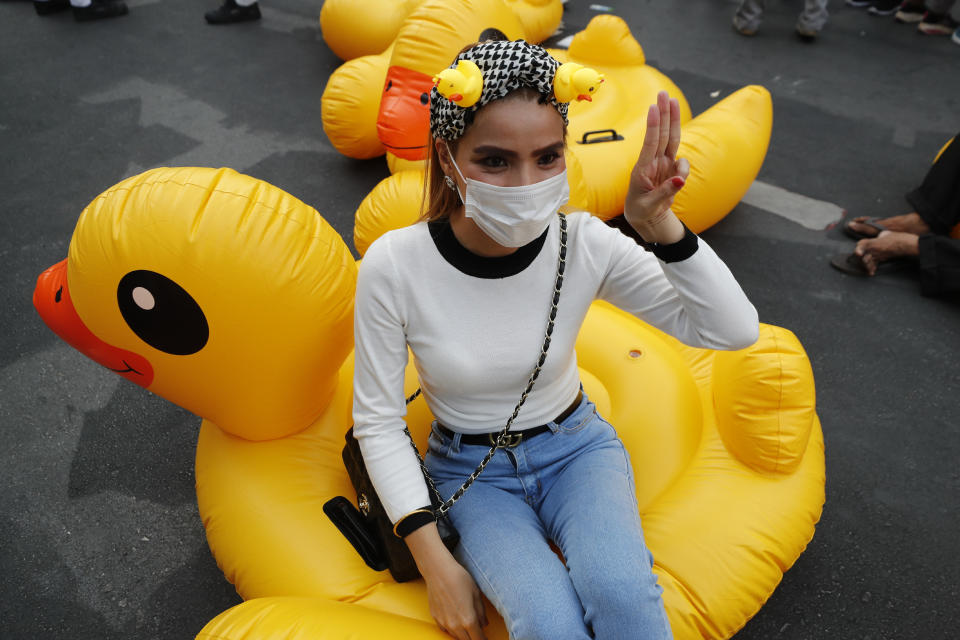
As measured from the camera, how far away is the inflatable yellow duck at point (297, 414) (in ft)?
5.09

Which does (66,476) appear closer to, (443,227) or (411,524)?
(411,524)

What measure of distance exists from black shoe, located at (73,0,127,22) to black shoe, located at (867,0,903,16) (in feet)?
23.2

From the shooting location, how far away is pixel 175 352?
163 centimetres

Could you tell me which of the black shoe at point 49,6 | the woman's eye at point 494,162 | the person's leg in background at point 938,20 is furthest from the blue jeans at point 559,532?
the black shoe at point 49,6

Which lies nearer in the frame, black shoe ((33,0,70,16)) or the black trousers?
the black trousers

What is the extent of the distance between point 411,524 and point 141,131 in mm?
4230

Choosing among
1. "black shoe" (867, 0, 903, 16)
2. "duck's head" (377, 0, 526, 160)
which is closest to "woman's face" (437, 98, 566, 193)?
"duck's head" (377, 0, 526, 160)

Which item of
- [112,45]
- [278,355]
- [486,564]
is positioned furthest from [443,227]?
[112,45]

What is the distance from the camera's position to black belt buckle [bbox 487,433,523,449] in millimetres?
1503

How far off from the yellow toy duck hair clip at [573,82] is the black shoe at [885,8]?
6.58m

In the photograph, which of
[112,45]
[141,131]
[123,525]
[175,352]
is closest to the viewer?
[175,352]

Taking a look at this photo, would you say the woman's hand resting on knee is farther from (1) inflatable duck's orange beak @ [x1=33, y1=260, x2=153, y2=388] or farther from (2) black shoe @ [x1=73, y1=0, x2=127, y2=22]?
(2) black shoe @ [x1=73, y1=0, x2=127, y2=22]

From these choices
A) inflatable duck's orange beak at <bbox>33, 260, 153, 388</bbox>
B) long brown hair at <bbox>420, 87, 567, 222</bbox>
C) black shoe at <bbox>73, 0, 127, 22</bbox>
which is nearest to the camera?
long brown hair at <bbox>420, 87, 567, 222</bbox>

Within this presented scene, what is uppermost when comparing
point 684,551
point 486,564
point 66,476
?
point 486,564
